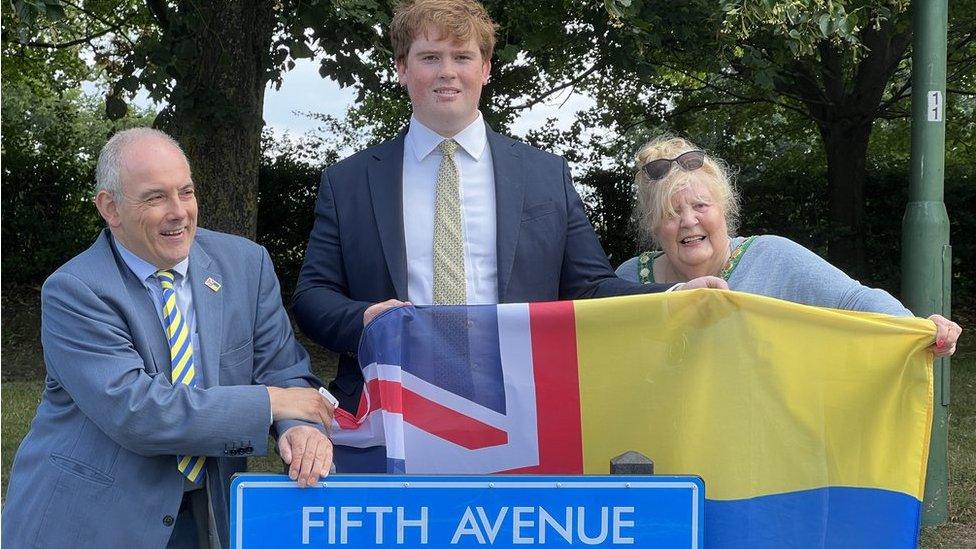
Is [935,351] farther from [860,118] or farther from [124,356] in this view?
[860,118]

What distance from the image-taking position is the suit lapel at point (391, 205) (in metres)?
3.16

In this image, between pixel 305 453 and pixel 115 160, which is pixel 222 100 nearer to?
pixel 115 160

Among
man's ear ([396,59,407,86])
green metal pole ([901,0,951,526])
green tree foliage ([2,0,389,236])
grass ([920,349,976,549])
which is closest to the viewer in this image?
man's ear ([396,59,407,86])

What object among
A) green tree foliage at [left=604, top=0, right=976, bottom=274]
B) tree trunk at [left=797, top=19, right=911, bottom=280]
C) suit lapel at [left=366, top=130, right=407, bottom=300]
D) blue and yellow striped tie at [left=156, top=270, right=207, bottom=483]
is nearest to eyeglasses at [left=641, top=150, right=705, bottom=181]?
suit lapel at [left=366, top=130, right=407, bottom=300]

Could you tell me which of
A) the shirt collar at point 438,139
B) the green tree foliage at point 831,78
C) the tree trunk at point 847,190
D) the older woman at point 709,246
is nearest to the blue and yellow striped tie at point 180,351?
the shirt collar at point 438,139

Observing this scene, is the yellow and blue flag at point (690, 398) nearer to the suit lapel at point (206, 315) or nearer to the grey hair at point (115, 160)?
the suit lapel at point (206, 315)

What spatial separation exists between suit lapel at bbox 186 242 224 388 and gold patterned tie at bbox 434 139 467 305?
63cm

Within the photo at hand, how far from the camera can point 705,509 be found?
110 inches

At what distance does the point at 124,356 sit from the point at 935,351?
215 centimetres

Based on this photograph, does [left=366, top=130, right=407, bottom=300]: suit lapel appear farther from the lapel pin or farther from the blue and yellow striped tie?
the blue and yellow striped tie

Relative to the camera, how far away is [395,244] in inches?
125

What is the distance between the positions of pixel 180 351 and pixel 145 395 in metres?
0.22

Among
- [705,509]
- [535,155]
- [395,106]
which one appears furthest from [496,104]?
[705,509]

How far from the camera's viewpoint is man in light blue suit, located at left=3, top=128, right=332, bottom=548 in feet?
8.80
